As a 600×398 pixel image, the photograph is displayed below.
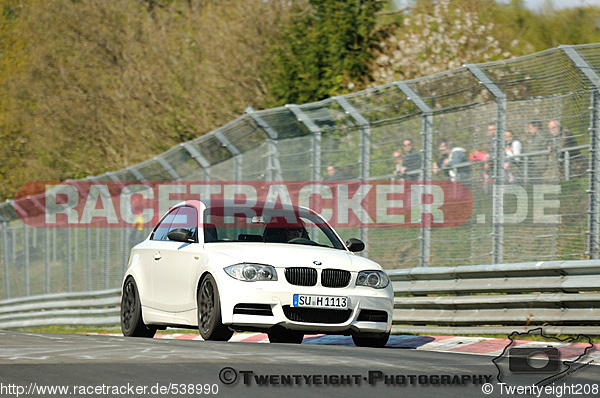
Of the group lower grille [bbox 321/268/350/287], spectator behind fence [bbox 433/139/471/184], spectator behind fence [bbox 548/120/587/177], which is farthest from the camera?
spectator behind fence [bbox 433/139/471/184]

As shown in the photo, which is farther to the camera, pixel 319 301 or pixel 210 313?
pixel 210 313

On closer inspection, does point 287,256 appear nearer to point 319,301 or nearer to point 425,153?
point 319,301

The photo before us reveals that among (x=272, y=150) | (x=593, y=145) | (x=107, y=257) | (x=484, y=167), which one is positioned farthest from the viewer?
(x=107, y=257)

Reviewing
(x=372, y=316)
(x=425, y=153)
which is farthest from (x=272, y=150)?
(x=372, y=316)

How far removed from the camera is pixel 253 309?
34.2ft

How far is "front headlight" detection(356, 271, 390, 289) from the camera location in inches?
428

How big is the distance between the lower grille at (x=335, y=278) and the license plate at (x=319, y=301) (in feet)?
0.45

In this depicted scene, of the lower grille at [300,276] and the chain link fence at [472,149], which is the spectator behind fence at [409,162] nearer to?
the chain link fence at [472,149]

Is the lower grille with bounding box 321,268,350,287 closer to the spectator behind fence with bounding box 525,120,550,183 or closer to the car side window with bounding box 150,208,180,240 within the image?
the car side window with bounding box 150,208,180,240

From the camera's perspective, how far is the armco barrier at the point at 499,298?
10.5m

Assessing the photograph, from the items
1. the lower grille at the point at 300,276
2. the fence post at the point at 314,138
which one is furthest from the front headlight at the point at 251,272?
the fence post at the point at 314,138

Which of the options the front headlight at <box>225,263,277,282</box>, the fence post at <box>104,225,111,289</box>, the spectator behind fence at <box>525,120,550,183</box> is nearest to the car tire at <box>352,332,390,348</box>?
the front headlight at <box>225,263,277,282</box>

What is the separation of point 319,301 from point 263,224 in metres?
1.59

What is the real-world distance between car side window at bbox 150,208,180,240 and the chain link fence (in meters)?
3.24
